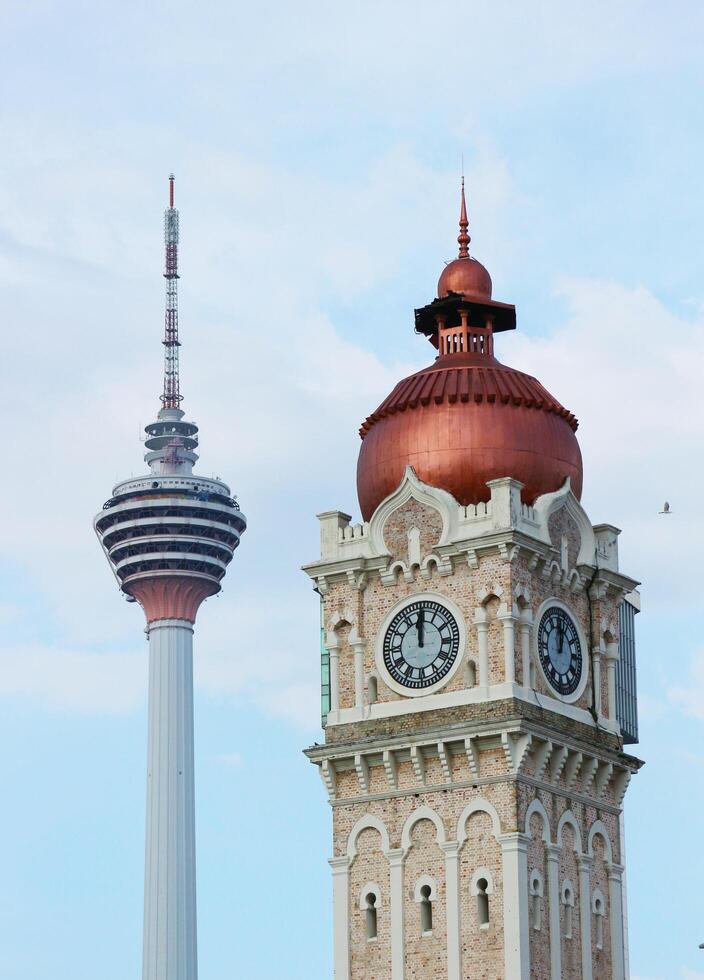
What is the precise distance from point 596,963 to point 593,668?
956cm

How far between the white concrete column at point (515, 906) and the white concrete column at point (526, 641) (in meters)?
5.16

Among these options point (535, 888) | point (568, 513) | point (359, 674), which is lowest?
point (535, 888)

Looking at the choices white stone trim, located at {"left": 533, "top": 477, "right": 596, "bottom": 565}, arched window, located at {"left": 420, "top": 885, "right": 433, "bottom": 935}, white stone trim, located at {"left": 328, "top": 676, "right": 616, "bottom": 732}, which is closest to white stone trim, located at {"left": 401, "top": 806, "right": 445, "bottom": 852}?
arched window, located at {"left": 420, "top": 885, "right": 433, "bottom": 935}

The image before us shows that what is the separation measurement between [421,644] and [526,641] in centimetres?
341

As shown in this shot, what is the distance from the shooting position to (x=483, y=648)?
75.6m

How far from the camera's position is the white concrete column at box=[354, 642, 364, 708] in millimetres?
77812

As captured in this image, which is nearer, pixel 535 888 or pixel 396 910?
pixel 535 888

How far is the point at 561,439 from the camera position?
262ft

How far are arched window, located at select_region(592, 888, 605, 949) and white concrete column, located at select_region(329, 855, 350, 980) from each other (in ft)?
25.9

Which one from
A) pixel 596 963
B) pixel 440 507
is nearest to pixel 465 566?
pixel 440 507

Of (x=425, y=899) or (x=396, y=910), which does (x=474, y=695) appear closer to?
(x=425, y=899)

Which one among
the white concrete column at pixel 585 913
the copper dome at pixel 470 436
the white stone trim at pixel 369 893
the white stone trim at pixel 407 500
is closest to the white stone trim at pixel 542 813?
the white concrete column at pixel 585 913

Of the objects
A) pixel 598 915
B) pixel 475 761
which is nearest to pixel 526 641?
pixel 475 761

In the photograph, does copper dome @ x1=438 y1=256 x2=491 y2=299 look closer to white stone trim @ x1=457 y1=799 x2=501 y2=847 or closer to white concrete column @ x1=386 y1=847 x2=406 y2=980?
white stone trim @ x1=457 y1=799 x2=501 y2=847
